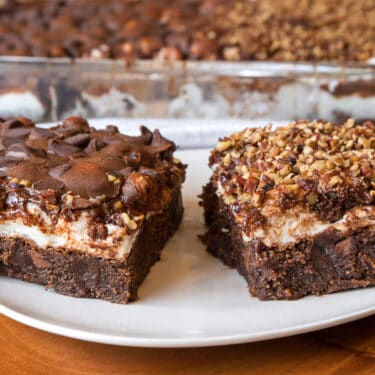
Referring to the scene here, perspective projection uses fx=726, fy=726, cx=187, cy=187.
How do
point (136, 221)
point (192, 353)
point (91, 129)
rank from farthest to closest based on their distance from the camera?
point (91, 129) → point (136, 221) → point (192, 353)

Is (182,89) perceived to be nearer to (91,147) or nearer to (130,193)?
(91,147)

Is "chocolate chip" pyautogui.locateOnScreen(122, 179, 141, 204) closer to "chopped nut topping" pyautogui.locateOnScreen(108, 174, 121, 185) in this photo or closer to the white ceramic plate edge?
"chopped nut topping" pyautogui.locateOnScreen(108, 174, 121, 185)

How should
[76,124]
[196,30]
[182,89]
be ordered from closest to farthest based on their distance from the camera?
[76,124] < [182,89] < [196,30]

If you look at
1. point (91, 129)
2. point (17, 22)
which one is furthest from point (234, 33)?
point (91, 129)

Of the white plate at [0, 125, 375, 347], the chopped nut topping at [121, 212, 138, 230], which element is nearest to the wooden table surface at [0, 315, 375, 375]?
the white plate at [0, 125, 375, 347]

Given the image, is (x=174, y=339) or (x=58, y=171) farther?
(x=58, y=171)

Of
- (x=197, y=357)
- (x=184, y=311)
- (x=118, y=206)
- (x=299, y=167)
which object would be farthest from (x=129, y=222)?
(x=299, y=167)

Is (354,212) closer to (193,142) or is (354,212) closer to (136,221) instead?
(136,221)
